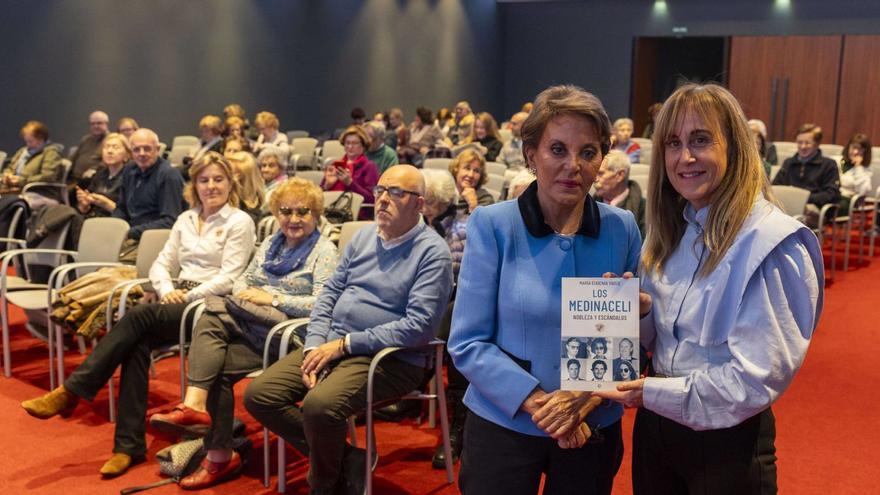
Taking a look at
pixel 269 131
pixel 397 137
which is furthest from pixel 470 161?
pixel 397 137

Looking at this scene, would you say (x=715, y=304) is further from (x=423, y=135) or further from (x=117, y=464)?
(x=423, y=135)

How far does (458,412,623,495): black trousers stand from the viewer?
181cm

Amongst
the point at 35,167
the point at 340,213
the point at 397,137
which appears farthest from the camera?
the point at 397,137

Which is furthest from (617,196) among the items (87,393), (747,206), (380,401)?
(747,206)

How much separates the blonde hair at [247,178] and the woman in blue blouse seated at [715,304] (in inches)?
140

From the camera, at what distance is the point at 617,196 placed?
5066 millimetres

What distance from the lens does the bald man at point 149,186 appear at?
5.34 m

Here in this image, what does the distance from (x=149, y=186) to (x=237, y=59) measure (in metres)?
8.51

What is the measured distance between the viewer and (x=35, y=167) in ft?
25.7

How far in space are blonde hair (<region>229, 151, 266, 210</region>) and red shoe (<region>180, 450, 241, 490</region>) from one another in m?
1.75

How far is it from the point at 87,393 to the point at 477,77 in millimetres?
15219

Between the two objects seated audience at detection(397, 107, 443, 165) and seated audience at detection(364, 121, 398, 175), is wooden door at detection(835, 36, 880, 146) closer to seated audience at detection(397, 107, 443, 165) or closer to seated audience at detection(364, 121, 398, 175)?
seated audience at detection(397, 107, 443, 165)

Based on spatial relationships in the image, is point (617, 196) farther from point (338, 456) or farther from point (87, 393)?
point (87, 393)

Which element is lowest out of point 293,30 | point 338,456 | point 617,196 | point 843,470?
point 843,470
